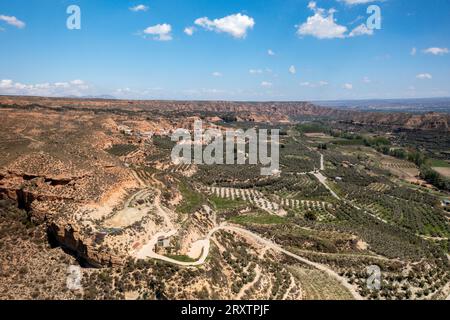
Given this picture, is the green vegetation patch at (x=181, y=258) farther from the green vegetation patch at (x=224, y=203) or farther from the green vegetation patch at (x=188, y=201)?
the green vegetation patch at (x=224, y=203)

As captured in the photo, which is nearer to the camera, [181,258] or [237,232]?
[181,258]

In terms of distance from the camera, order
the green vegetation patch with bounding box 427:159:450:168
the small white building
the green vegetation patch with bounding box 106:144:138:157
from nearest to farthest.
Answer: the small white building < the green vegetation patch with bounding box 106:144:138:157 < the green vegetation patch with bounding box 427:159:450:168

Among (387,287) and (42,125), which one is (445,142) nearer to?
(387,287)

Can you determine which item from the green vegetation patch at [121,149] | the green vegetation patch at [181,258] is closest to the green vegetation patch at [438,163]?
the green vegetation patch at [121,149]

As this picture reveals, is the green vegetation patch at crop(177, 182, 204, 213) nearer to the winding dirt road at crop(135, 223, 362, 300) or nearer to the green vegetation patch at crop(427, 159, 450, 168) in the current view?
the winding dirt road at crop(135, 223, 362, 300)

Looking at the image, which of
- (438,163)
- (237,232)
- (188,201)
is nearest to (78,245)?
(237,232)

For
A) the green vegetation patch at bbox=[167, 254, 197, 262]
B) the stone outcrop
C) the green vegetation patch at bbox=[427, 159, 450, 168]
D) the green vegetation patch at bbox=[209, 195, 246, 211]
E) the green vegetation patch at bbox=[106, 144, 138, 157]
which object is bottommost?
the green vegetation patch at bbox=[427, 159, 450, 168]

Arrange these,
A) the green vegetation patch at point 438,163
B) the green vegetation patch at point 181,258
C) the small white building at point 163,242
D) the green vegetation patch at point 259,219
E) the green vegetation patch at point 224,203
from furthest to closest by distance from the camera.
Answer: the green vegetation patch at point 438,163
the green vegetation patch at point 224,203
the green vegetation patch at point 259,219
the small white building at point 163,242
the green vegetation patch at point 181,258

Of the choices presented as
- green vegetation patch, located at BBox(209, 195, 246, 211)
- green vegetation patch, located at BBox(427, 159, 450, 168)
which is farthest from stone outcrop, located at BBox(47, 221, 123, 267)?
green vegetation patch, located at BBox(427, 159, 450, 168)

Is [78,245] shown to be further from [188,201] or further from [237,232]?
[188,201]

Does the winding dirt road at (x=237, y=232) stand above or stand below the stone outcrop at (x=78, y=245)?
Result: below

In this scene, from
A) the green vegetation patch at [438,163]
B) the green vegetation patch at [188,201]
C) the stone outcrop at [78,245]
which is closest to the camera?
the stone outcrop at [78,245]
